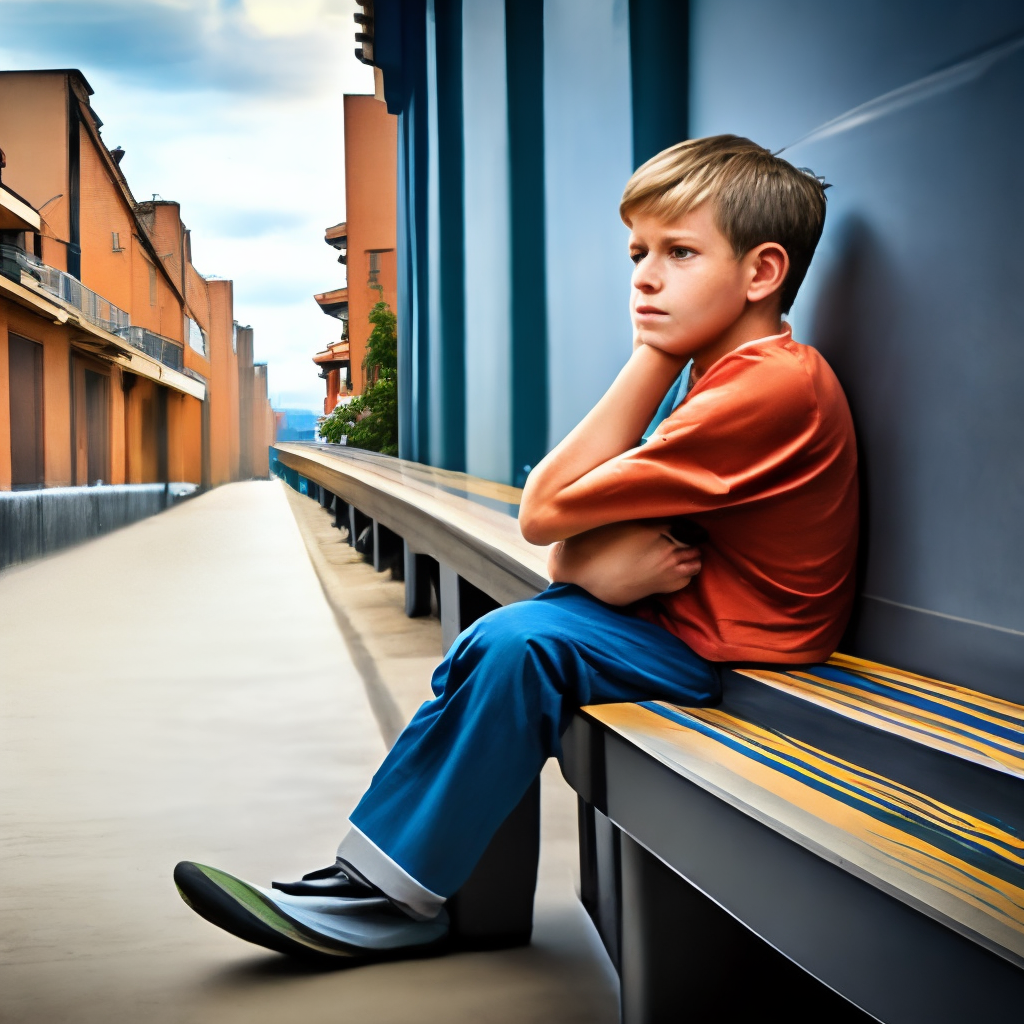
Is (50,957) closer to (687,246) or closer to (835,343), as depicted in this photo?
(687,246)

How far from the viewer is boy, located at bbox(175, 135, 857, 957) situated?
130cm

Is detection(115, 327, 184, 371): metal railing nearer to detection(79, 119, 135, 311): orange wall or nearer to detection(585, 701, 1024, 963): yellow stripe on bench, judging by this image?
detection(79, 119, 135, 311): orange wall

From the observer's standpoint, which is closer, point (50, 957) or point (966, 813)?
point (966, 813)

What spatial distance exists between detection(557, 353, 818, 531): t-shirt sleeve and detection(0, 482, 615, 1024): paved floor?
78cm

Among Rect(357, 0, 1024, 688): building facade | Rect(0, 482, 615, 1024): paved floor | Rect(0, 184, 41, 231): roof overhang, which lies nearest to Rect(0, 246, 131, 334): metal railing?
Rect(0, 184, 41, 231): roof overhang

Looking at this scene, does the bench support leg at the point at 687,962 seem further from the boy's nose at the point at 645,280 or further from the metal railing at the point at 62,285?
the metal railing at the point at 62,285

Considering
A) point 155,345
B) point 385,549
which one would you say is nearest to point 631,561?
point 385,549

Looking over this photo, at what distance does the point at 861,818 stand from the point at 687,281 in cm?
78

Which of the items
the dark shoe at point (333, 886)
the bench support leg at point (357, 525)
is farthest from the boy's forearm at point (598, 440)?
the bench support leg at point (357, 525)

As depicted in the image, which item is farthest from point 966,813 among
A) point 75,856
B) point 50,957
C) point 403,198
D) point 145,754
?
point 403,198

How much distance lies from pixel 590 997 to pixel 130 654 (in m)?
3.24

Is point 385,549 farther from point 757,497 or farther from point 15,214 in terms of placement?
point 15,214

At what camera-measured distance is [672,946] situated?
1289 millimetres

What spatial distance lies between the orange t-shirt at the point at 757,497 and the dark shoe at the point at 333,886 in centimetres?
60
